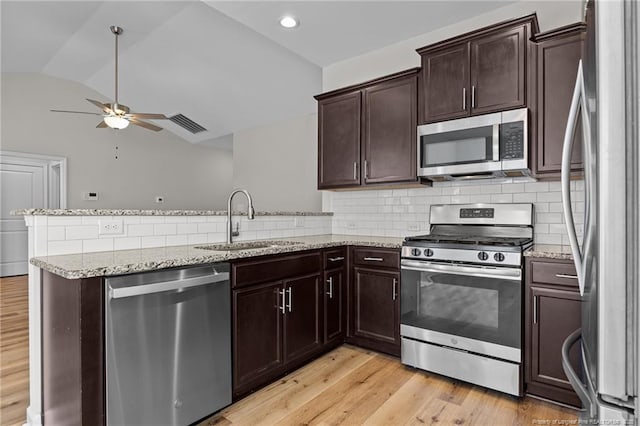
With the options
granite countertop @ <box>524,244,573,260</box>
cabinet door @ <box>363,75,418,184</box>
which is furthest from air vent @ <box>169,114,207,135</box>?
granite countertop @ <box>524,244,573,260</box>

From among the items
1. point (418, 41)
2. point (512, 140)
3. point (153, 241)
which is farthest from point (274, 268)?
point (418, 41)

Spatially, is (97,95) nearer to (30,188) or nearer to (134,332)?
(30,188)

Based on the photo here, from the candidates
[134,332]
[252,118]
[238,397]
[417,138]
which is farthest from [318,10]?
[252,118]

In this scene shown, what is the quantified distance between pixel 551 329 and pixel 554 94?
1.47 meters

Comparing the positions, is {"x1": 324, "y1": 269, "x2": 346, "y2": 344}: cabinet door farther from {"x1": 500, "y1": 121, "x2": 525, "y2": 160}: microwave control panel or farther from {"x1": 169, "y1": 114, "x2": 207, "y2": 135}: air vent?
{"x1": 169, "y1": 114, "x2": 207, "y2": 135}: air vent

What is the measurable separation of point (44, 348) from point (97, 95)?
622 cm

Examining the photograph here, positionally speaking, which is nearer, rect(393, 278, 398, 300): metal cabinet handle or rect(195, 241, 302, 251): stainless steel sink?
rect(195, 241, 302, 251): stainless steel sink

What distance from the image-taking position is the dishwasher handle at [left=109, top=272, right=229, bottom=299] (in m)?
1.49

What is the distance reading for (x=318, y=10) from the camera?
286cm

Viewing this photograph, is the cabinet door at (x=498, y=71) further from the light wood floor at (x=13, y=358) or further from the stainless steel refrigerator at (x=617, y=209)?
the light wood floor at (x=13, y=358)

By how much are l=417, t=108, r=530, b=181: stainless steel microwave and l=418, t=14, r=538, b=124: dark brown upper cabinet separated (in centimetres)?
8

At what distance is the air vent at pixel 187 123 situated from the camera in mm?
6797

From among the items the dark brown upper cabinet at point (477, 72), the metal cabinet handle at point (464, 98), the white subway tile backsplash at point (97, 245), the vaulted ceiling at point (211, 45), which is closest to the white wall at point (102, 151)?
the vaulted ceiling at point (211, 45)

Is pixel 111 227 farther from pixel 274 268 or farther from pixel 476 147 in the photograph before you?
pixel 476 147
